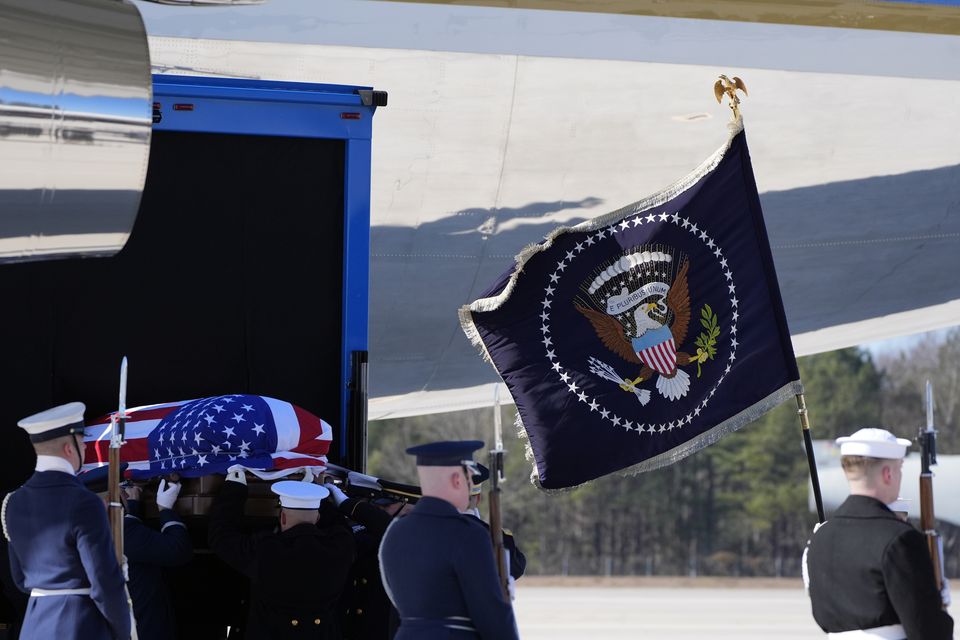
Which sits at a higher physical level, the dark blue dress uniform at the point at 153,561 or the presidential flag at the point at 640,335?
the presidential flag at the point at 640,335

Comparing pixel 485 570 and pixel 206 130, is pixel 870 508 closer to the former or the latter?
pixel 485 570

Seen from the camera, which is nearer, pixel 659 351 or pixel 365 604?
pixel 659 351

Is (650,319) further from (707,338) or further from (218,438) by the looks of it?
(218,438)

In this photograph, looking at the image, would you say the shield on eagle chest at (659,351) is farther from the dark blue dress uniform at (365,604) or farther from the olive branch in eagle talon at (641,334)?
the dark blue dress uniform at (365,604)

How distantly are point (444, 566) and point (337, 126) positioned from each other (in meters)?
1.99

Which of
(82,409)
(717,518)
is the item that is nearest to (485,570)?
(82,409)

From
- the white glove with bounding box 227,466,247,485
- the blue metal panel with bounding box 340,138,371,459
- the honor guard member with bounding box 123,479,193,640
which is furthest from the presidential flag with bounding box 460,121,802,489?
the honor guard member with bounding box 123,479,193,640

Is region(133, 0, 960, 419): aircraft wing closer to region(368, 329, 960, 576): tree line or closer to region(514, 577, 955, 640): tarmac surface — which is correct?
region(514, 577, 955, 640): tarmac surface

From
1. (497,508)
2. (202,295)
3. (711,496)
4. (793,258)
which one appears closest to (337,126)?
(202,295)

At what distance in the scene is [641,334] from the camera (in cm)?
493

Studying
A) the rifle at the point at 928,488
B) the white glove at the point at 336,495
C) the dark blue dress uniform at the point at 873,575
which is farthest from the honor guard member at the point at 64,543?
the rifle at the point at 928,488

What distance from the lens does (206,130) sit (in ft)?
16.0

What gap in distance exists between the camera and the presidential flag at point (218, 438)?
4.47m

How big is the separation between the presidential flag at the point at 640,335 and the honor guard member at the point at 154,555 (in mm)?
1212
